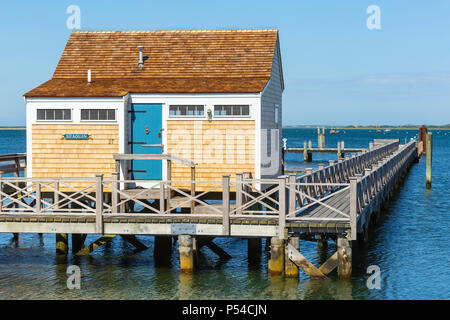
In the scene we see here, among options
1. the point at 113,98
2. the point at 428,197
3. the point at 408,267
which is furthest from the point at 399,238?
the point at 428,197

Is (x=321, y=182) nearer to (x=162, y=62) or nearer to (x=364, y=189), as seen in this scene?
(x=364, y=189)

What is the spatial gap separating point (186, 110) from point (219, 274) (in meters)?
5.09

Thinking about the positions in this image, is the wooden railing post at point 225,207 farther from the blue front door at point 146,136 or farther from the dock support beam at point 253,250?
the blue front door at point 146,136

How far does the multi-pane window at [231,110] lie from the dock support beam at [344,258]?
5.53 metres

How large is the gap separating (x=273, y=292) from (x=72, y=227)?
5.30 m

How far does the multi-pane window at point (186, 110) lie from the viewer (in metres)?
19.8

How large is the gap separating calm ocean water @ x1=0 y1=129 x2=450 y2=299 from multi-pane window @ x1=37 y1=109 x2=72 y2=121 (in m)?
4.31

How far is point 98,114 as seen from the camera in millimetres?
19891

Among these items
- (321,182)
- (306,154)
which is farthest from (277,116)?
(306,154)

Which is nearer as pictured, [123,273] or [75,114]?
[123,273]

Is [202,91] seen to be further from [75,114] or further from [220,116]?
[75,114]

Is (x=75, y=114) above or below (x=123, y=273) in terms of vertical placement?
above

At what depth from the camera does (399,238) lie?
24.2 metres
